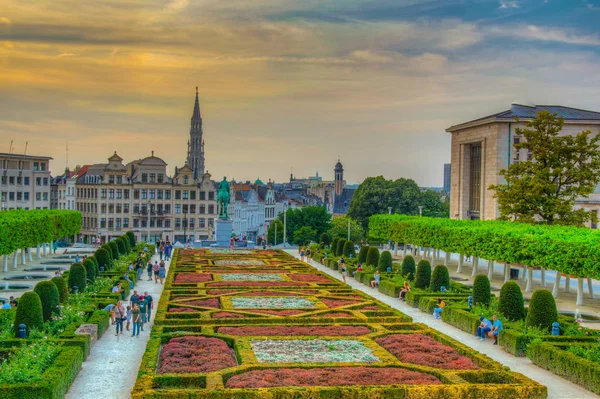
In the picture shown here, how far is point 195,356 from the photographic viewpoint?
25344 millimetres

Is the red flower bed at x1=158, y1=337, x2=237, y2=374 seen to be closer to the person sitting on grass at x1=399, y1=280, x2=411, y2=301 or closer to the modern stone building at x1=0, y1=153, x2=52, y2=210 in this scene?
the person sitting on grass at x1=399, y1=280, x2=411, y2=301

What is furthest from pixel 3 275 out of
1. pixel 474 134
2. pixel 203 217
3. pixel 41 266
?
pixel 203 217

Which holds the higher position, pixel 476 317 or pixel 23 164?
pixel 23 164

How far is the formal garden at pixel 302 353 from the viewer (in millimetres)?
21594

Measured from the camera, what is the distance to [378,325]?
32281 mm

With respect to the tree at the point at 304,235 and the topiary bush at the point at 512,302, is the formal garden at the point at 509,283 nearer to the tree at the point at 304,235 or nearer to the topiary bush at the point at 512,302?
the topiary bush at the point at 512,302

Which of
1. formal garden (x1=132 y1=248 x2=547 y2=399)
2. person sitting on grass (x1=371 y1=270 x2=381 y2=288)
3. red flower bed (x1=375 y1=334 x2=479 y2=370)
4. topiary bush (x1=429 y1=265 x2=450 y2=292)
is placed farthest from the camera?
person sitting on grass (x1=371 y1=270 x2=381 y2=288)

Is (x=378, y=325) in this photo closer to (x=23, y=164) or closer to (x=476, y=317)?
(x=476, y=317)

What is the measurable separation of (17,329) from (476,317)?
19047 millimetres

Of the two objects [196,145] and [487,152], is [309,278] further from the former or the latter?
[196,145]

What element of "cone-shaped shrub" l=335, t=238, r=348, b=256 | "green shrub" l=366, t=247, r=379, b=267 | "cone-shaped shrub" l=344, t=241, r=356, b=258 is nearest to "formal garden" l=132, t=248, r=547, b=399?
"green shrub" l=366, t=247, r=379, b=267

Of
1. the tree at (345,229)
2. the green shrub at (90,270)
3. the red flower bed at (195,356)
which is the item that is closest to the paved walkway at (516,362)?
the red flower bed at (195,356)

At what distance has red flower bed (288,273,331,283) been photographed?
50519mm

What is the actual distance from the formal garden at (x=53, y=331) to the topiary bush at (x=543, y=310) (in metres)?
17.8
